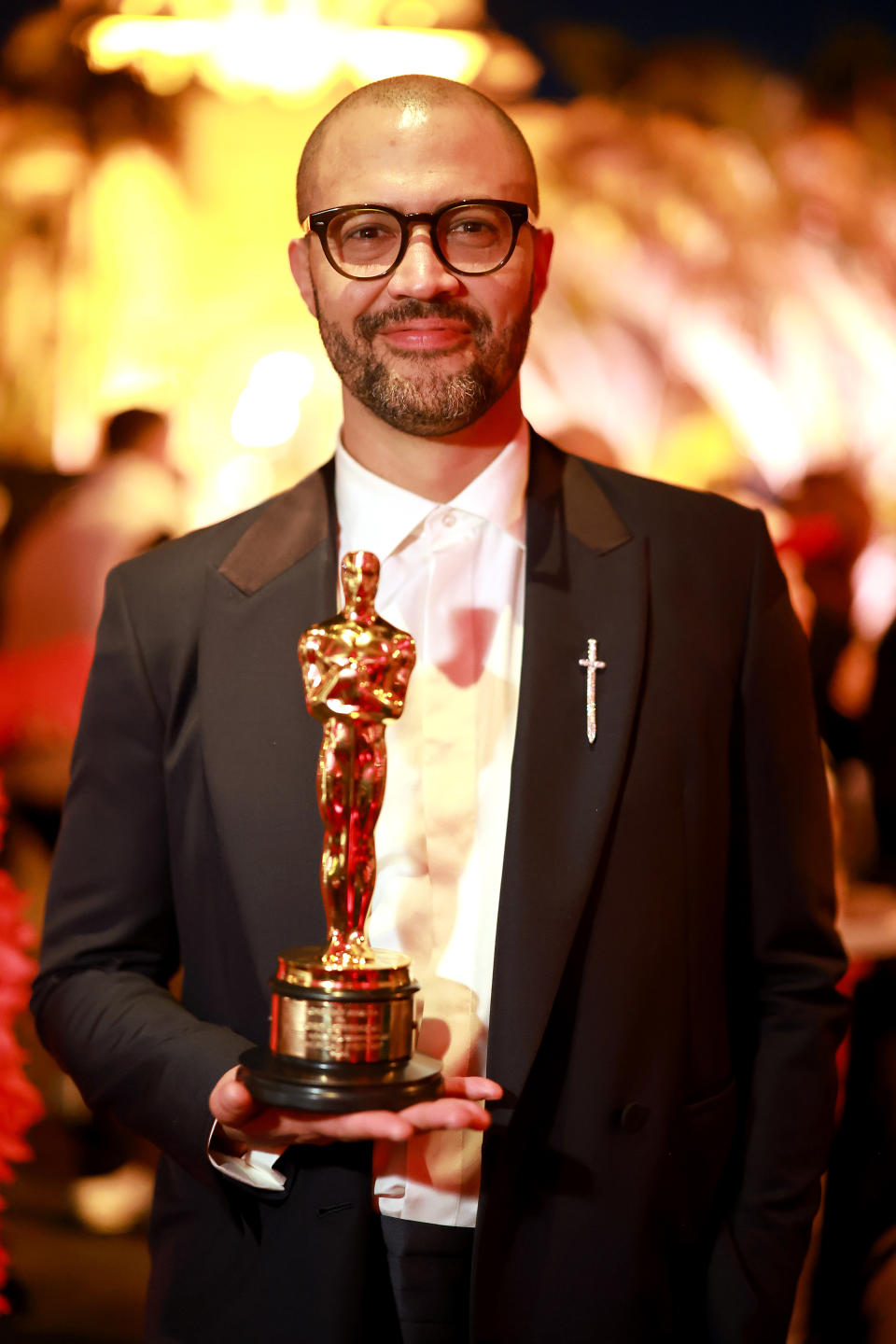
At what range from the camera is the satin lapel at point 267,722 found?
1507 millimetres

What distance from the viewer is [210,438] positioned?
2441 millimetres

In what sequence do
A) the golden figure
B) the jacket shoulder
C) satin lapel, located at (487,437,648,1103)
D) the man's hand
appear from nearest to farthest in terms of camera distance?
1. the man's hand
2. the golden figure
3. satin lapel, located at (487,437,648,1103)
4. the jacket shoulder

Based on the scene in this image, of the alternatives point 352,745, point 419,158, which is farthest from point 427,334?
point 352,745

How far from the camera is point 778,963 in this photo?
5.26 feet

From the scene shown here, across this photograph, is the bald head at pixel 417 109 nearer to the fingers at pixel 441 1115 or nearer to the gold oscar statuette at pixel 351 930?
the gold oscar statuette at pixel 351 930

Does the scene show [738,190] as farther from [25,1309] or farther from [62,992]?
[25,1309]

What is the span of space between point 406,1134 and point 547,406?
1.64m

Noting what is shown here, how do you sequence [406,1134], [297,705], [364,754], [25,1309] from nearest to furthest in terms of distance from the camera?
[406,1134]
[364,754]
[297,705]
[25,1309]

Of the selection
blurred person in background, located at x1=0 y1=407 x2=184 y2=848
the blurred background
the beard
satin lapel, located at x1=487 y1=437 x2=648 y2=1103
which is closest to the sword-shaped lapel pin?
satin lapel, located at x1=487 y1=437 x2=648 y2=1103

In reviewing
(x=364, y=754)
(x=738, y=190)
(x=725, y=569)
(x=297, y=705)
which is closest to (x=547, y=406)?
(x=738, y=190)

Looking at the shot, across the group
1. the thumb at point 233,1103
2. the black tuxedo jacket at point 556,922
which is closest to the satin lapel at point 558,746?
the black tuxedo jacket at point 556,922

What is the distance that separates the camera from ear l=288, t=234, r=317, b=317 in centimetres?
163

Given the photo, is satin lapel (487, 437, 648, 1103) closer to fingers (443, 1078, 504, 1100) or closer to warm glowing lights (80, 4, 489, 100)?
fingers (443, 1078, 504, 1100)

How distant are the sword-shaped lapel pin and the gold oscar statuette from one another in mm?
323
